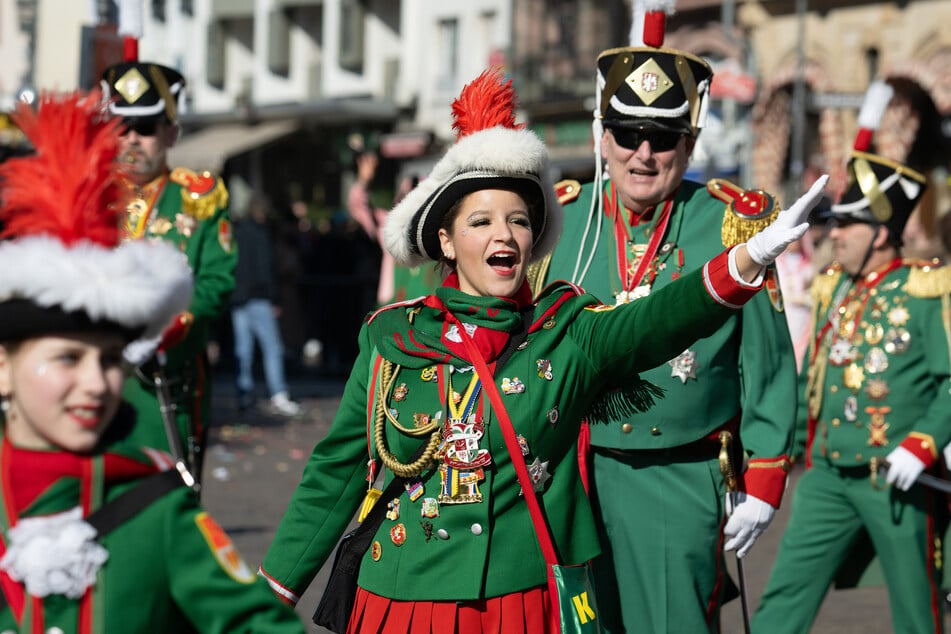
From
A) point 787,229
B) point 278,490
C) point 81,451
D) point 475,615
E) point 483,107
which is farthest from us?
point 278,490

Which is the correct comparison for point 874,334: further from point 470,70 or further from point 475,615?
point 470,70

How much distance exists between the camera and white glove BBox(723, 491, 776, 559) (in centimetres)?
511

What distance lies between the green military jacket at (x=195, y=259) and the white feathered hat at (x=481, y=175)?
8.81 feet

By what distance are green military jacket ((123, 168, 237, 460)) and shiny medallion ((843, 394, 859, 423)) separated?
102 inches

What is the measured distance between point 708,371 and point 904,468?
1.94 m

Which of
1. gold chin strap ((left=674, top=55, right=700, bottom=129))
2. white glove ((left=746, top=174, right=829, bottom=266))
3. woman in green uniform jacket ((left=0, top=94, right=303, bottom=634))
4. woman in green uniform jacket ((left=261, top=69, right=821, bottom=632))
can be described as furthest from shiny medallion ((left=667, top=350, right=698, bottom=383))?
woman in green uniform jacket ((left=0, top=94, right=303, bottom=634))

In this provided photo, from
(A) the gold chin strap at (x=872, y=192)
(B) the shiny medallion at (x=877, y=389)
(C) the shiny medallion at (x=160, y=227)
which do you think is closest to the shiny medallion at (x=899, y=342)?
(B) the shiny medallion at (x=877, y=389)

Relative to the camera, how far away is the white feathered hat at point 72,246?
2963 millimetres

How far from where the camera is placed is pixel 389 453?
4.18 metres

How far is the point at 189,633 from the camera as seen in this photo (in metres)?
3.14

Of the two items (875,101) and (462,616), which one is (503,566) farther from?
(875,101)

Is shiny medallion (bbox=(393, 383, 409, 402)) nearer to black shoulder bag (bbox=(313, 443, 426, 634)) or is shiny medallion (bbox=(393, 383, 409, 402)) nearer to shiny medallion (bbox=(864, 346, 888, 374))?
black shoulder bag (bbox=(313, 443, 426, 634))

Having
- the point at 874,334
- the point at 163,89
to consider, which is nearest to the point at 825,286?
the point at 874,334

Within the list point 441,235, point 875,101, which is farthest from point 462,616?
point 875,101
